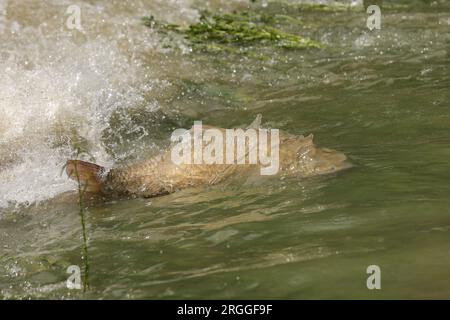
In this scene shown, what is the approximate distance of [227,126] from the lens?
6617 millimetres

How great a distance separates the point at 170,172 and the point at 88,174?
499 millimetres

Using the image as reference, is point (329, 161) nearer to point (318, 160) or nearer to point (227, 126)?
point (318, 160)

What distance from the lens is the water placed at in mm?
3578

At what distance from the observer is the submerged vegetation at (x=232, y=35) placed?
8.48 m

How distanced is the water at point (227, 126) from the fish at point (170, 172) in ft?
0.32

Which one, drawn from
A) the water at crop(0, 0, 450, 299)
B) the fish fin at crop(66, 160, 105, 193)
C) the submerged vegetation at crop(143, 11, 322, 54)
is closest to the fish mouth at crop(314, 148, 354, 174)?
the water at crop(0, 0, 450, 299)

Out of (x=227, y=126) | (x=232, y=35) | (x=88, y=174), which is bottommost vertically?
(x=88, y=174)

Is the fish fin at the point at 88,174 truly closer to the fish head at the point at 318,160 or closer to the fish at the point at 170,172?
the fish at the point at 170,172

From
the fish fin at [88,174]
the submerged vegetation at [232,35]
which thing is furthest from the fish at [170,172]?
the submerged vegetation at [232,35]

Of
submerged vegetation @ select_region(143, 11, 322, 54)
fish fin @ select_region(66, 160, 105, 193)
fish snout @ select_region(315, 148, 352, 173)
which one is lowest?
fish fin @ select_region(66, 160, 105, 193)

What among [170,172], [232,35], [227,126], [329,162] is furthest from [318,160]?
[232,35]

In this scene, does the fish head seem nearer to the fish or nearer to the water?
the fish
